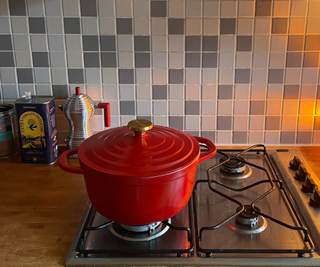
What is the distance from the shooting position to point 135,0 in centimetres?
120

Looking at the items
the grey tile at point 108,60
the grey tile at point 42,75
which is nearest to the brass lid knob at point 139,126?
the grey tile at point 108,60

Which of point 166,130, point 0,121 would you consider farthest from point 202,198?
point 0,121

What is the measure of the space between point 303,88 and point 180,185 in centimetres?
73

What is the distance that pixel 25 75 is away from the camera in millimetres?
1295

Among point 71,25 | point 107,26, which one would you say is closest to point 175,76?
point 107,26

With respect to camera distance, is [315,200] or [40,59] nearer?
[315,200]

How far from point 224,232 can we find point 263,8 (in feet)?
2.43

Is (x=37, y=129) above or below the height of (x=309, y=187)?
above

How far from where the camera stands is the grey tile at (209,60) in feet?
4.12

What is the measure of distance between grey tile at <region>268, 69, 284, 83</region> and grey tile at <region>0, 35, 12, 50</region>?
884 millimetres

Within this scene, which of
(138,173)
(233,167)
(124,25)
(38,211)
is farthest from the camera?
(124,25)

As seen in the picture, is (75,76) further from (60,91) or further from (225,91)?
(225,91)

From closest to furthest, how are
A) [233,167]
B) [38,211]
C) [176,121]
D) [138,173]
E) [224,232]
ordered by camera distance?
[138,173] < [224,232] < [38,211] < [233,167] < [176,121]

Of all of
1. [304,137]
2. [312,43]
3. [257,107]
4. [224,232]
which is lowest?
[224,232]
